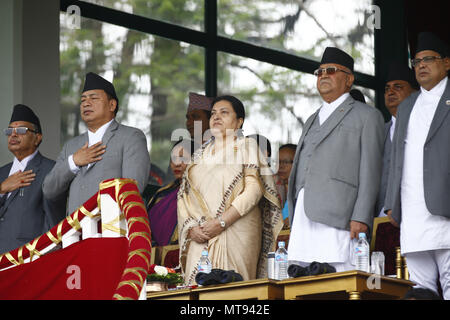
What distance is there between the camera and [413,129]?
4.31 m

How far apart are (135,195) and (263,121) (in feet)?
18.0

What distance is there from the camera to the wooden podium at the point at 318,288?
372cm

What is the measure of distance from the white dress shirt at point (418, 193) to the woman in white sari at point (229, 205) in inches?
35.1

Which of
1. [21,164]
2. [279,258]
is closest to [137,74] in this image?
[21,164]

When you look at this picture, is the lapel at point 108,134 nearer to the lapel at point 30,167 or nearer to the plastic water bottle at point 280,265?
the lapel at point 30,167

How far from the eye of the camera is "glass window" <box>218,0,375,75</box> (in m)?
8.41

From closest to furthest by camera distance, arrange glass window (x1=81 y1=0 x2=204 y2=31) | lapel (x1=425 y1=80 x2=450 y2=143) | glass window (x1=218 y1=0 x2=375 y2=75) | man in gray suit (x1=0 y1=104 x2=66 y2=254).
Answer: lapel (x1=425 y1=80 x2=450 y2=143)
man in gray suit (x1=0 y1=104 x2=66 y2=254)
glass window (x1=81 y1=0 x2=204 y2=31)
glass window (x1=218 y1=0 x2=375 y2=75)

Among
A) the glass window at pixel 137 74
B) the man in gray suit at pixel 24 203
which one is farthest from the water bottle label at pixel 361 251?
the glass window at pixel 137 74

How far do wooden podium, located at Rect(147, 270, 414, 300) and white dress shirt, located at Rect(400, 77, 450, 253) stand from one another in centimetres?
26

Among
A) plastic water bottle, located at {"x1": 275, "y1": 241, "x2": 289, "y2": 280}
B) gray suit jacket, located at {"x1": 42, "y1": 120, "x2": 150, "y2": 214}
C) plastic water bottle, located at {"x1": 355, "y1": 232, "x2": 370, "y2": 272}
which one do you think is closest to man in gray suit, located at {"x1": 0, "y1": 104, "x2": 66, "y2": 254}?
gray suit jacket, located at {"x1": 42, "y1": 120, "x2": 150, "y2": 214}

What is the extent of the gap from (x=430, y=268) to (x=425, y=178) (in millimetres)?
425

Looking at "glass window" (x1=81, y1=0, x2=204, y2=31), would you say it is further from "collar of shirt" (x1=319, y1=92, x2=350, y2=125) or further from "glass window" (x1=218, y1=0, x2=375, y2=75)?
"collar of shirt" (x1=319, y1=92, x2=350, y2=125)

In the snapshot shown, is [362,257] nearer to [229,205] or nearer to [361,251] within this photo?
[361,251]
